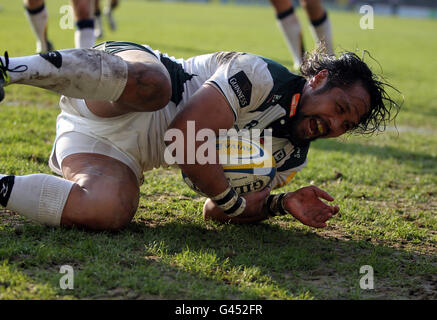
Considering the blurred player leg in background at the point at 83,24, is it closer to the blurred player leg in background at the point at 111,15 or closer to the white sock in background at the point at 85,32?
the white sock in background at the point at 85,32

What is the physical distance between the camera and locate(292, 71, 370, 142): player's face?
314 centimetres

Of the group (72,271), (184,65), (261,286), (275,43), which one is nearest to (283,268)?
(261,286)

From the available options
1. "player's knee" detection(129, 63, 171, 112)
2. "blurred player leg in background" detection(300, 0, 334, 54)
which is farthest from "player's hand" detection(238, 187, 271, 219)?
"blurred player leg in background" detection(300, 0, 334, 54)

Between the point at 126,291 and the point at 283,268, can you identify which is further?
the point at 283,268

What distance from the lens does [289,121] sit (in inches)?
129

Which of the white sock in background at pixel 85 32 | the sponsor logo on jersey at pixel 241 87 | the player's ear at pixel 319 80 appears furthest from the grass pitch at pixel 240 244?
the white sock in background at pixel 85 32

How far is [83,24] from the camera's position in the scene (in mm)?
6164

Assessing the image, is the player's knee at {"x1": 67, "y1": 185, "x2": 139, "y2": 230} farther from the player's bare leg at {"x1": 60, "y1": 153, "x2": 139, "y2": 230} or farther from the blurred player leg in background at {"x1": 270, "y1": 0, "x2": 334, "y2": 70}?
the blurred player leg in background at {"x1": 270, "y1": 0, "x2": 334, "y2": 70}

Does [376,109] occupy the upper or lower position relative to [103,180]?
upper

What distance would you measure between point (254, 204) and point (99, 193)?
0.90m

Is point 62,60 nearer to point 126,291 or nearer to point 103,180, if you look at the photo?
point 103,180

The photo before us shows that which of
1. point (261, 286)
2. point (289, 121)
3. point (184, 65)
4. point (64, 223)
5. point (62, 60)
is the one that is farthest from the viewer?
point (184, 65)

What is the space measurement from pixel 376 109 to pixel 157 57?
1340 millimetres
